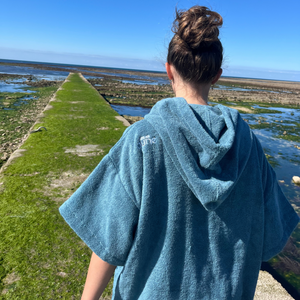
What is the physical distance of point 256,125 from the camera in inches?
471

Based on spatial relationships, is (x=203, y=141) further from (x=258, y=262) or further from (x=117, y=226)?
(x=258, y=262)

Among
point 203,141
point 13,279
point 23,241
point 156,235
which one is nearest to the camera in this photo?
point 203,141

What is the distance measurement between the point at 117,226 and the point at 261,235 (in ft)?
2.13

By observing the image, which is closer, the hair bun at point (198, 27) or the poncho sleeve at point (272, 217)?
the hair bun at point (198, 27)

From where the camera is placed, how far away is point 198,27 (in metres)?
0.91

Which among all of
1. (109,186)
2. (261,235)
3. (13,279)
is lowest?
(13,279)

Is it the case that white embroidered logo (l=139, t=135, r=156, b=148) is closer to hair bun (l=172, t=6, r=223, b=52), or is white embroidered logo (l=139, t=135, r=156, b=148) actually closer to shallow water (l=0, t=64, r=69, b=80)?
hair bun (l=172, t=6, r=223, b=52)

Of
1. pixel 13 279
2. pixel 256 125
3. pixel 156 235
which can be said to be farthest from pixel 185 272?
pixel 256 125


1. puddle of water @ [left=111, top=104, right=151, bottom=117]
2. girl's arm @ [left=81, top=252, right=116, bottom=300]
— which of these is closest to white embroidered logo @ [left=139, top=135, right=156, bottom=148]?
girl's arm @ [left=81, top=252, right=116, bottom=300]

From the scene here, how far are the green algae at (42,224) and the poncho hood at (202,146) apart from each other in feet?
5.71

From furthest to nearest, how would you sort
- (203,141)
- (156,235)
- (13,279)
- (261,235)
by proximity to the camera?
(13,279) < (261,235) < (156,235) < (203,141)

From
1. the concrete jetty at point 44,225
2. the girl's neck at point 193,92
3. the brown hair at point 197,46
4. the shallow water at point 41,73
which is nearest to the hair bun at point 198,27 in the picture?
the brown hair at point 197,46

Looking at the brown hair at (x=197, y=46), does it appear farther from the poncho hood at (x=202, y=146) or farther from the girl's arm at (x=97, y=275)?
the girl's arm at (x=97, y=275)

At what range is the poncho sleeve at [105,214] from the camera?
35.6 inches
